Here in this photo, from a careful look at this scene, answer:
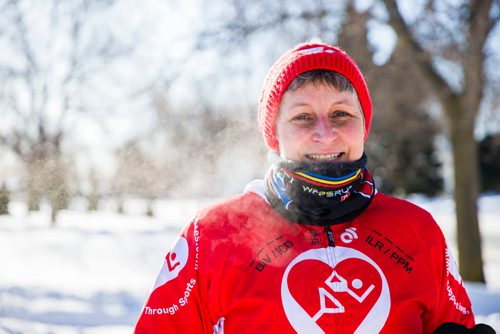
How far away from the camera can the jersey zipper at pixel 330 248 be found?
1.46m

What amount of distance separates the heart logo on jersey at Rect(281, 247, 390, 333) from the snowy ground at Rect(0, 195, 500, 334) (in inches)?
97.1

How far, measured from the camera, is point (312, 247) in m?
1.48

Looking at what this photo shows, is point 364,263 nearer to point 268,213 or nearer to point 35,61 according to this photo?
point 268,213

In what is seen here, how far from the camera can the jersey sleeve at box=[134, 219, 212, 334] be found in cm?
140

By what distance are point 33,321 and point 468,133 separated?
5.71 metres

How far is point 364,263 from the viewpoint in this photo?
1.47m

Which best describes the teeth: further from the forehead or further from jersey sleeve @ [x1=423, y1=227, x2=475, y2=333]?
jersey sleeve @ [x1=423, y1=227, x2=475, y2=333]

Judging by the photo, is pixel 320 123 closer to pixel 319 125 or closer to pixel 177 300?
pixel 319 125

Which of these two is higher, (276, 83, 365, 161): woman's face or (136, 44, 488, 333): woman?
(276, 83, 365, 161): woman's face

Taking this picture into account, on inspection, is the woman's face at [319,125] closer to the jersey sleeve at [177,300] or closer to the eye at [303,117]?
the eye at [303,117]

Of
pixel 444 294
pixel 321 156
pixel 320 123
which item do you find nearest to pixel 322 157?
pixel 321 156

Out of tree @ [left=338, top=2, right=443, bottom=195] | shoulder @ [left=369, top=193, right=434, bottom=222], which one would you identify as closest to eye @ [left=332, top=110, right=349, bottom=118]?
shoulder @ [left=369, top=193, right=434, bottom=222]

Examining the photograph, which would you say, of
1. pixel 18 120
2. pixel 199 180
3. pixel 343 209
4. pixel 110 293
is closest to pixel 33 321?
pixel 110 293

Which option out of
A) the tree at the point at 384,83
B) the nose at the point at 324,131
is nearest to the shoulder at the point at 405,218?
the nose at the point at 324,131
